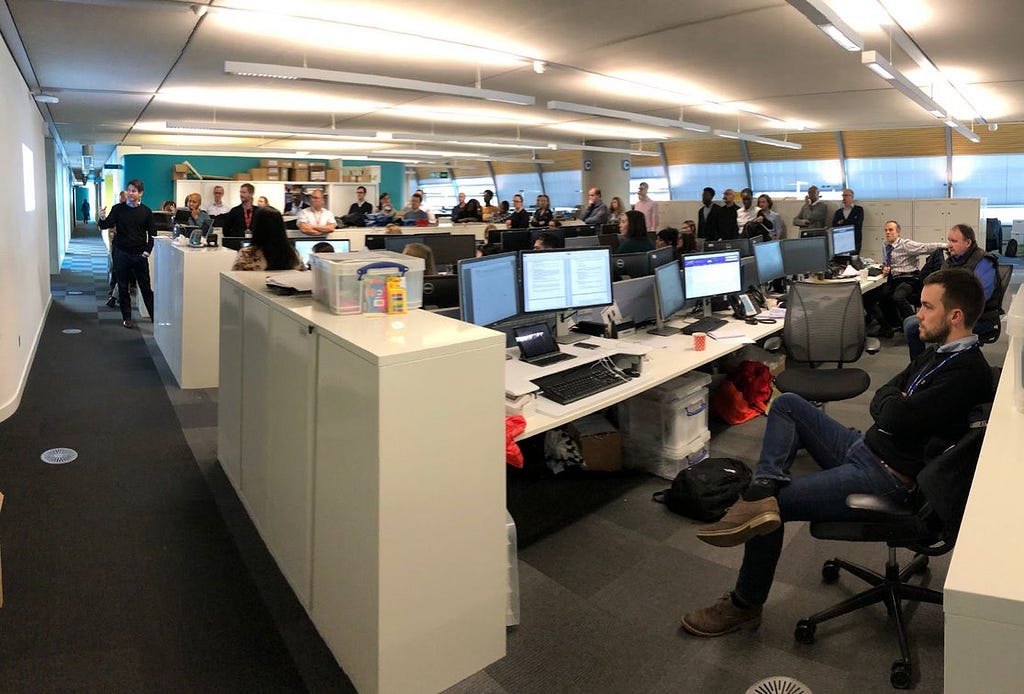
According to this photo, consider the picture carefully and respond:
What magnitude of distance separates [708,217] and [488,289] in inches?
301

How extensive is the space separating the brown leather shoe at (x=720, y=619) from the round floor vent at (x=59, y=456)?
326cm

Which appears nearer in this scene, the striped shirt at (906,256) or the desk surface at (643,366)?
the desk surface at (643,366)

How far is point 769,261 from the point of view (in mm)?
5820

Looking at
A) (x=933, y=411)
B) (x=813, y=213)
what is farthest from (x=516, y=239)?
(x=933, y=411)

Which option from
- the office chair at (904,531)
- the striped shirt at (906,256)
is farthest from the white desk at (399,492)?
the striped shirt at (906,256)

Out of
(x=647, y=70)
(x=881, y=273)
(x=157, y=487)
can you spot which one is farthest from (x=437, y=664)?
(x=881, y=273)

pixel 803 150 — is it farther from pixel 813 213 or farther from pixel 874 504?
pixel 874 504

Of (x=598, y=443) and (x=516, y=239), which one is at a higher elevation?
(x=516, y=239)

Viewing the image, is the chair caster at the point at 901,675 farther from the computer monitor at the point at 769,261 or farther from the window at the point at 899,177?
the window at the point at 899,177

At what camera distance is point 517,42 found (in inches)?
233

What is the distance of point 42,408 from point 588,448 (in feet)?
11.8

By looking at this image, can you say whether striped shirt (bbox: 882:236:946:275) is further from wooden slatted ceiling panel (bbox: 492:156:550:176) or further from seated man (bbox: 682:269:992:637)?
wooden slatted ceiling panel (bbox: 492:156:550:176)

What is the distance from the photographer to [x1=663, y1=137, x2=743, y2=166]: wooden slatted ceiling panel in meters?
15.7

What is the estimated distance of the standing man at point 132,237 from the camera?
7223 millimetres
